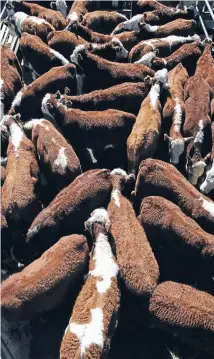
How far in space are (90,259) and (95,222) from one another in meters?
0.46

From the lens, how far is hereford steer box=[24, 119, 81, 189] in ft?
19.7

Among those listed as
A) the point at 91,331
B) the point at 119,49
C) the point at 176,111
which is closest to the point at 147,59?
the point at 119,49

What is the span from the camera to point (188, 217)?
17.8 ft

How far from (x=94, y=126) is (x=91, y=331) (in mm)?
3251

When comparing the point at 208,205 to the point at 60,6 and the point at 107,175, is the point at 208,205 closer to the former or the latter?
the point at 107,175

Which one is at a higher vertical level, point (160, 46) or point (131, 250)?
point (160, 46)

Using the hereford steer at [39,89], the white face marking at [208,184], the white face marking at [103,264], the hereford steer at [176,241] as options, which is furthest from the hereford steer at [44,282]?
the hereford steer at [39,89]

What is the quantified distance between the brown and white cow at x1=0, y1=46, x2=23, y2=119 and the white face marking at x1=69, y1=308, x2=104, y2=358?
4163 mm

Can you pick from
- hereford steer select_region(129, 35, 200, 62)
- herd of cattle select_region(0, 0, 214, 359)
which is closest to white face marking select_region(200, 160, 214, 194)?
herd of cattle select_region(0, 0, 214, 359)

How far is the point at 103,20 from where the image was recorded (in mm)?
8953

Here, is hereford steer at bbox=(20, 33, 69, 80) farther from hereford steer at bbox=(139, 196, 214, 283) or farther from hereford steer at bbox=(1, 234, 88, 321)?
hereford steer at bbox=(1, 234, 88, 321)

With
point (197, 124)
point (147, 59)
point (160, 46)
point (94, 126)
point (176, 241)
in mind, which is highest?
point (160, 46)

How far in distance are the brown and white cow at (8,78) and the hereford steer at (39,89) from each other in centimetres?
22

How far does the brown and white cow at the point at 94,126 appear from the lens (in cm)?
660
